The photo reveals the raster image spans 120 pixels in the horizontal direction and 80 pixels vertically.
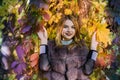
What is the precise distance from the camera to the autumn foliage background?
3.06 meters

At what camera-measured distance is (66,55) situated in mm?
3045

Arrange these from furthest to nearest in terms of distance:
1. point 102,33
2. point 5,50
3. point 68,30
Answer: point 5,50, point 102,33, point 68,30

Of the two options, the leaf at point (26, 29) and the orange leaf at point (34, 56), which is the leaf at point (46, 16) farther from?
the orange leaf at point (34, 56)

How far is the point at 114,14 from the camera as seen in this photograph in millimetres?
3217

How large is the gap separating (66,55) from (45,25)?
0.30 meters

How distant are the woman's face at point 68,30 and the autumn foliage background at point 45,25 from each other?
81 millimetres

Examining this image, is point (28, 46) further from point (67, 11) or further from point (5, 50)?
point (67, 11)

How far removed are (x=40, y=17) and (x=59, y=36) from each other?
0.21 meters

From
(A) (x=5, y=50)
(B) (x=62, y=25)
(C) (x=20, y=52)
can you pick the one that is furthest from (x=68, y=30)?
(A) (x=5, y=50)

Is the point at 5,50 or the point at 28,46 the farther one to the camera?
the point at 5,50

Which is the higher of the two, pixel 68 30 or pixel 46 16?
pixel 46 16

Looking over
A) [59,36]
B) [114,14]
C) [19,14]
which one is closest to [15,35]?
[19,14]

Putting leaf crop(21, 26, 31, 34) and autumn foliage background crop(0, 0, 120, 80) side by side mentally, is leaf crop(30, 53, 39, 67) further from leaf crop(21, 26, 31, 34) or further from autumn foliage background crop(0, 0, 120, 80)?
leaf crop(21, 26, 31, 34)

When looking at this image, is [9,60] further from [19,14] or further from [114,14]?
[114,14]
